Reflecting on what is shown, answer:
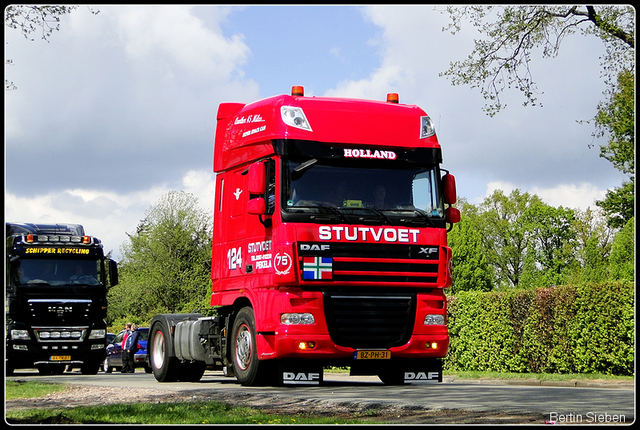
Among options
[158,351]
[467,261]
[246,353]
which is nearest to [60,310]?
[158,351]

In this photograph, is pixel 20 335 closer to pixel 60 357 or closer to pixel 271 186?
pixel 60 357

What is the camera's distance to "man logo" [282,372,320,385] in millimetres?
12766

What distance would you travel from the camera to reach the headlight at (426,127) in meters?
13.7

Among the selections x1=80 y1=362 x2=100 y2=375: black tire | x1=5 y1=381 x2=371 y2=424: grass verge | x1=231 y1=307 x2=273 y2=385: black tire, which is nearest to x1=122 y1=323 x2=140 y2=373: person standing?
x1=80 y1=362 x2=100 y2=375: black tire

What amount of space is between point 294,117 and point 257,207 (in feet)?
4.87

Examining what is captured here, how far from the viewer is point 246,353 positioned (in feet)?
44.9

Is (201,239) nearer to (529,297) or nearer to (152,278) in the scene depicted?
(152,278)

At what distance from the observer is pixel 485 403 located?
1053cm

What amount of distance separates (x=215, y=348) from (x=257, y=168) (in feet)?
12.3

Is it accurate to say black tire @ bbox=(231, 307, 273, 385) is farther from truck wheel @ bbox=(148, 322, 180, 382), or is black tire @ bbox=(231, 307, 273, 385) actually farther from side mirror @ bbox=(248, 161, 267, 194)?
truck wheel @ bbox=(148, 322, 180, 382)

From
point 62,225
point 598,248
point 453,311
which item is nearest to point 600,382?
point 453,311

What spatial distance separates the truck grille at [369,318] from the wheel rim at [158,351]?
5.79 metres

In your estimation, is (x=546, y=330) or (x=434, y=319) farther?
(x=546, y=330)

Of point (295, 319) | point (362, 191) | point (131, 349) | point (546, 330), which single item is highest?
point (362, 191)
